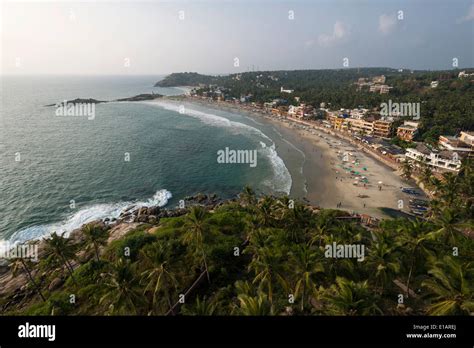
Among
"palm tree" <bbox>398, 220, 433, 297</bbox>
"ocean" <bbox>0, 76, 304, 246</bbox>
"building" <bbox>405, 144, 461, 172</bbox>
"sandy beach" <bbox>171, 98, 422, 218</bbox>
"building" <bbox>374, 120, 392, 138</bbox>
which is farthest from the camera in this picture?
"building" <bbox>374, 120, 392, 138</bbox>

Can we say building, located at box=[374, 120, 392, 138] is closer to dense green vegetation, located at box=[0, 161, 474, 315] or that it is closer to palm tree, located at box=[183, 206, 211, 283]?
dense green vegetation, located at box=[0, 161, 474, 315]

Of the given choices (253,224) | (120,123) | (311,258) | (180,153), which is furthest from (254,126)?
(311,258)

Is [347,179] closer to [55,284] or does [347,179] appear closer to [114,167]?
[55,284]

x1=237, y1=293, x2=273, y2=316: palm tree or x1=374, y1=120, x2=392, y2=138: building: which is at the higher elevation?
x1=374, y1=120, x2=392, y2=138: building

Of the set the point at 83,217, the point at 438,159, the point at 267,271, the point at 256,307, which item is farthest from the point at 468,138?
the point at 83,217

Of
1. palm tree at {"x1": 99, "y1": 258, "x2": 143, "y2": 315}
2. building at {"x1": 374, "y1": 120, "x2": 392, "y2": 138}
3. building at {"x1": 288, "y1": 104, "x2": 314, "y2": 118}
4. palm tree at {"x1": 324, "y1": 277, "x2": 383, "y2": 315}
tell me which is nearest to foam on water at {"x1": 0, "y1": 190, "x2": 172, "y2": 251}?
palm tree at {"x1": 99, "y1": 258, "x2": 143, "y2": 315}

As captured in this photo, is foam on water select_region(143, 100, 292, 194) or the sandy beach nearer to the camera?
the sandy beach
